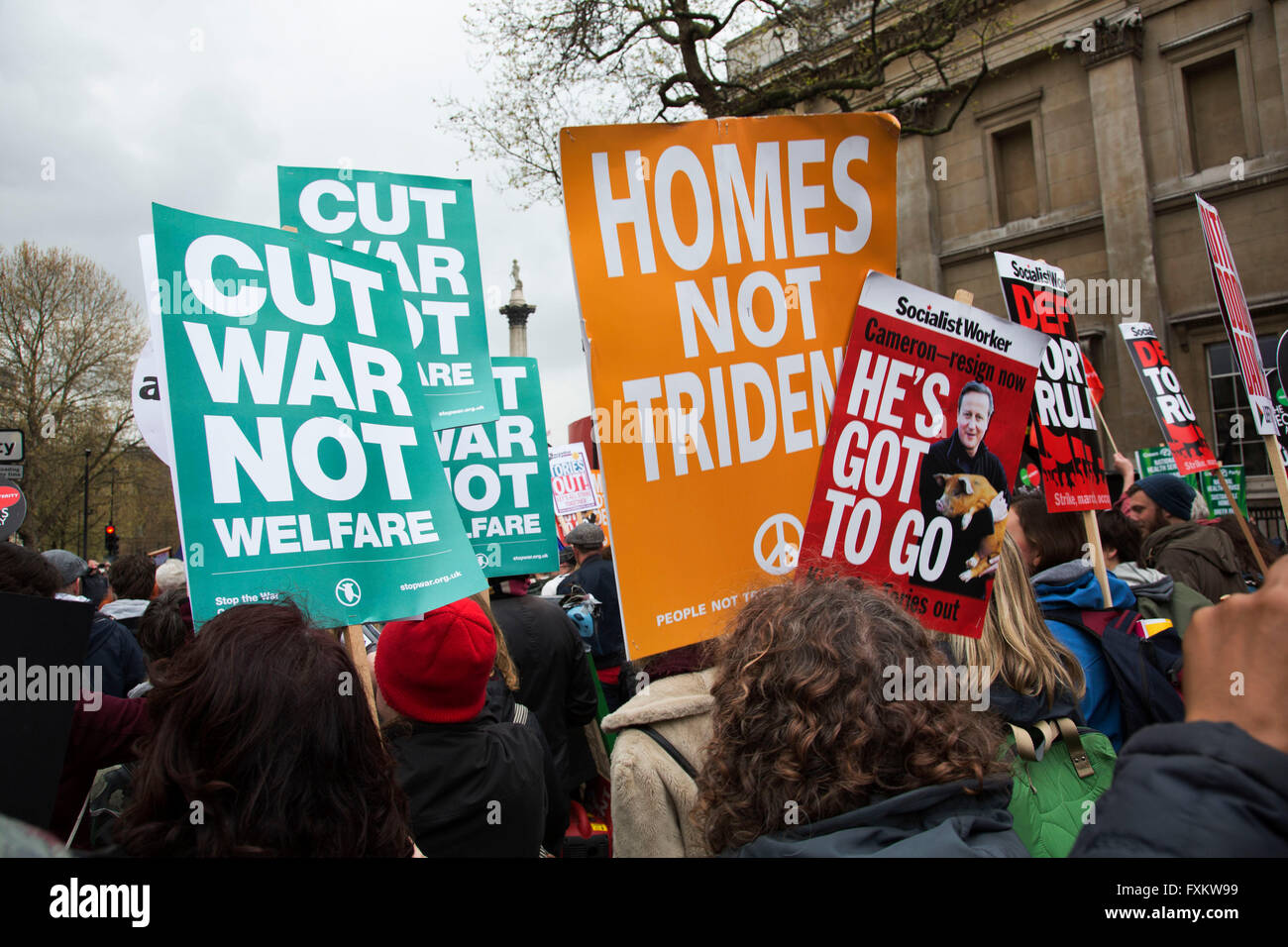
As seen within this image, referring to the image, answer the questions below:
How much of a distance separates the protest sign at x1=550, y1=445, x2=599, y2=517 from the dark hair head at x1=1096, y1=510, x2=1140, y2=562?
6.58 metres

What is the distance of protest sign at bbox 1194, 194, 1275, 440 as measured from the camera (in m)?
4.06

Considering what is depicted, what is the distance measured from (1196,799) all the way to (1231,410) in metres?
18.6

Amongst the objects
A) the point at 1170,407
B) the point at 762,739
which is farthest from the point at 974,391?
the point at 1170,407

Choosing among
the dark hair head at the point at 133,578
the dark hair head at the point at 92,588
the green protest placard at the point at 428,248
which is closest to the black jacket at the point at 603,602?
→ the green protest placard at the point at 428,248

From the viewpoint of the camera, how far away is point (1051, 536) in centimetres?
351

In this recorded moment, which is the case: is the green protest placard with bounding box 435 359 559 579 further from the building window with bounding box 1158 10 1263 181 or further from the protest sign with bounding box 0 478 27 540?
the building window with bounding box 1158 10 1263 181

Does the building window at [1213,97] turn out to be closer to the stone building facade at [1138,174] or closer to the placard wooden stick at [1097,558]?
the stone building facade at [1138,174]

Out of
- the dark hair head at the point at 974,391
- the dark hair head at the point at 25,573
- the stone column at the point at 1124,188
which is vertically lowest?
the dark hair head at the point at 25,573

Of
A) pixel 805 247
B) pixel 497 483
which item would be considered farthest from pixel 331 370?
pixel 497 483

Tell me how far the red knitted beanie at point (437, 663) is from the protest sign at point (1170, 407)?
17.0 feet

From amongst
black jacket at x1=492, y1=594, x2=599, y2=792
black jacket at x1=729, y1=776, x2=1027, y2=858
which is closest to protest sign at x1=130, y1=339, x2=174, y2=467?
black jacket at x1=492, y1=594, x2=599, y2=792

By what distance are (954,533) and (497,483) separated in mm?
2935

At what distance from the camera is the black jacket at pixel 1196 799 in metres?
0.87
